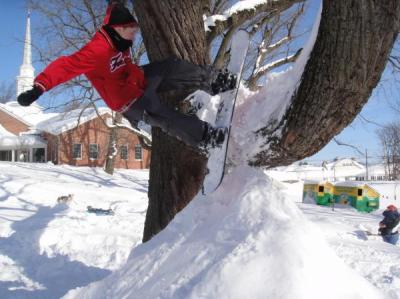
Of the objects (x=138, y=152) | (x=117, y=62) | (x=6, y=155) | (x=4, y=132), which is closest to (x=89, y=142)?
(x=138, y=152)

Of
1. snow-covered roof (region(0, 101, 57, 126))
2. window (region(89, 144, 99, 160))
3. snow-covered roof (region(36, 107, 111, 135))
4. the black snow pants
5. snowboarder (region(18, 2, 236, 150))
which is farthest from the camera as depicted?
snow-covered roof (region(0, 101, 57, 126))

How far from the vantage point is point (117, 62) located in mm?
3246

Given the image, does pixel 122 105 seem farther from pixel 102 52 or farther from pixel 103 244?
pixel 103 244

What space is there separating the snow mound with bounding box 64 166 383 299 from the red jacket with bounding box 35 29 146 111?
3.70 ft

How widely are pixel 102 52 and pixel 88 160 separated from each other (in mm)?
29014

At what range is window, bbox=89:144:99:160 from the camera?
31.1 m

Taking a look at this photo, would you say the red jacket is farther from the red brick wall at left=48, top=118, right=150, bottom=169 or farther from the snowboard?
the red brick wall at left=48, top=118, right=150, bottom=169

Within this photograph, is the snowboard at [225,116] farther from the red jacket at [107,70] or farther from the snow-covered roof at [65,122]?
the snow-covered roof at [65,122]

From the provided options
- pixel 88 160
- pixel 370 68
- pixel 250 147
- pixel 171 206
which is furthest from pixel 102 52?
pixel 88 160

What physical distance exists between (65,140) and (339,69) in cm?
2930

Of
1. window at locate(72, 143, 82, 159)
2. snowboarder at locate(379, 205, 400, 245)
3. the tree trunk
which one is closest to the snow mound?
the tree trunk

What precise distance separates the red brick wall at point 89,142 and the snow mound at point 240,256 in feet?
88.2

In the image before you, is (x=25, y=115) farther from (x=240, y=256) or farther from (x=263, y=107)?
(x=240, y=256)

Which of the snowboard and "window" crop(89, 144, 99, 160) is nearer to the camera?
the snowboard
